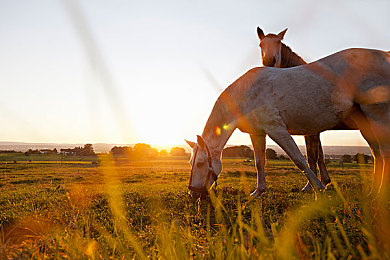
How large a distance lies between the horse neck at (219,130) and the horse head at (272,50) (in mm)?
2336

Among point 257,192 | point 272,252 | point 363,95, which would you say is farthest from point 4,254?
point 363,95

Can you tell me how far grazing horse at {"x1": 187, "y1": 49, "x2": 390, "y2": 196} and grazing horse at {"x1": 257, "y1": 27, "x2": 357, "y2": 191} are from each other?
149 cm

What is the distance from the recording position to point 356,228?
2.55m

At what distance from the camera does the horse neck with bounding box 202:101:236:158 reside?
5234 millimetres

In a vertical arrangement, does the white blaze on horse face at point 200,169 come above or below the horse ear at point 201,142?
below

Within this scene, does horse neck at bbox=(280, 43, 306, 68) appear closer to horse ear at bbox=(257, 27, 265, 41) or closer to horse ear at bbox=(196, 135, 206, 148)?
horse ear at bbox=(257, 27, 265, 41)

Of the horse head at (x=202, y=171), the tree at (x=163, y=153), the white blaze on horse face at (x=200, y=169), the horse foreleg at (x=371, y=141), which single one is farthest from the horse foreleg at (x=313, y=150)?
the tree at (x=163, y=153)

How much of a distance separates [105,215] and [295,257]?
327cm

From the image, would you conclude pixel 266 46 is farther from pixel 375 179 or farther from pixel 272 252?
pixel 272 252

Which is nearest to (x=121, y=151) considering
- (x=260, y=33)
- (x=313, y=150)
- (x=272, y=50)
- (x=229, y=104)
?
(x=260, y=33)

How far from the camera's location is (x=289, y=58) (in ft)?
23.2

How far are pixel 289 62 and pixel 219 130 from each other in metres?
3.22

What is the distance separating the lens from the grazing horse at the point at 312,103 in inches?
173

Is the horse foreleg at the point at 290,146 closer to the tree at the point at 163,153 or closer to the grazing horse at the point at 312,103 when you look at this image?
the grazing horse at the point at 312,103
